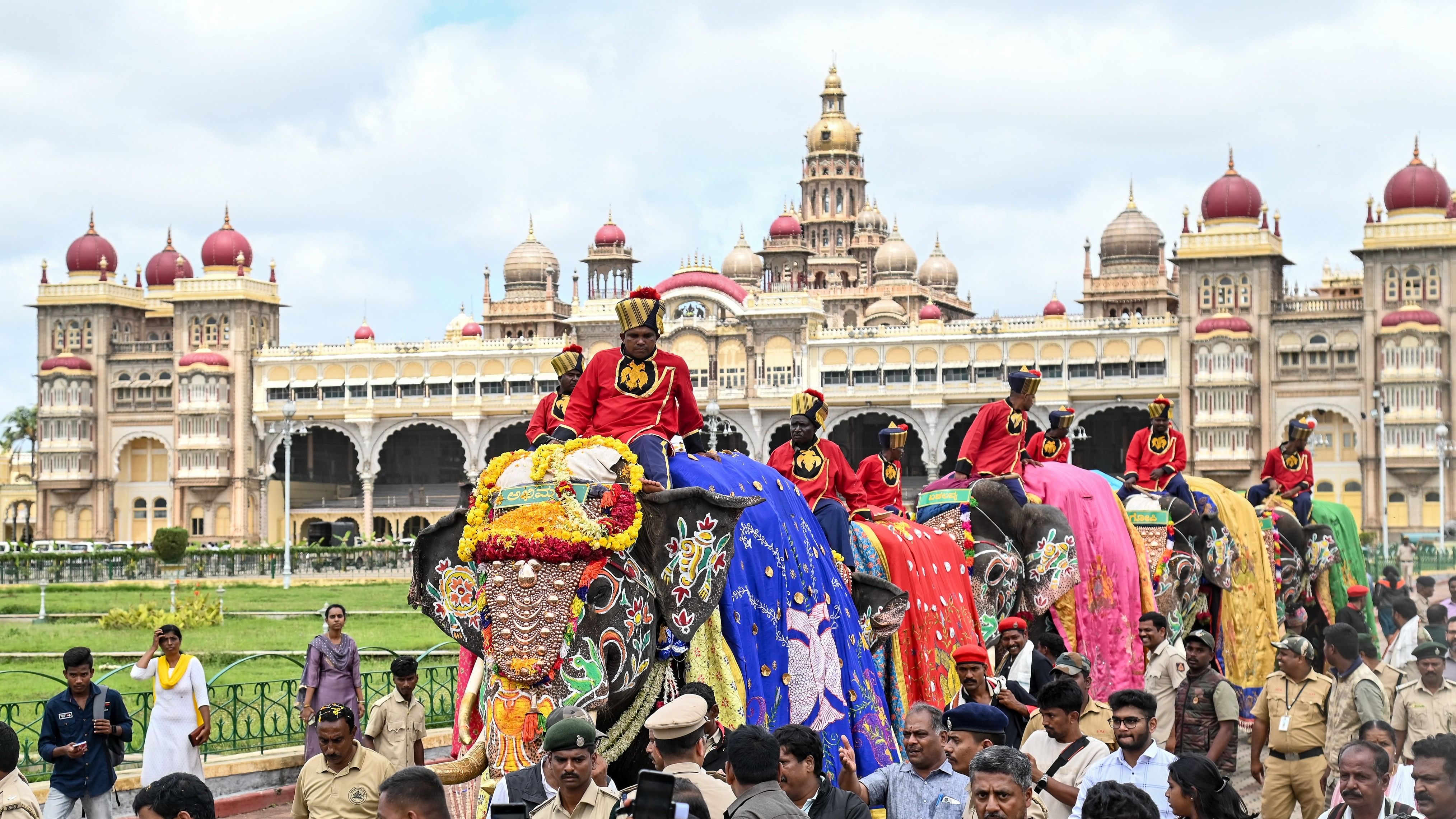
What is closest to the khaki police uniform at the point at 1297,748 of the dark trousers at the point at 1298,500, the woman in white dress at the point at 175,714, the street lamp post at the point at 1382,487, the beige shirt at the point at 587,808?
the beige shirt at the point at 587,808

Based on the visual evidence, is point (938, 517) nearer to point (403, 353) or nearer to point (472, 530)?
point (472, 530)

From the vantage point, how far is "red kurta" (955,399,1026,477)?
36.1 ft

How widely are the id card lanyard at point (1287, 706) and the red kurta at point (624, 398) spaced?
2.77m

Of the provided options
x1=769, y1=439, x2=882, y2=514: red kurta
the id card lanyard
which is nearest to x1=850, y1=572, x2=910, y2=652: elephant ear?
x1=769, y1=439, x2=882, y2=514: red kurta

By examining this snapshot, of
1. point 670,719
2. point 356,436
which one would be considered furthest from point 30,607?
point 356,436

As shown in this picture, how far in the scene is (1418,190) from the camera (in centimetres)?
5369

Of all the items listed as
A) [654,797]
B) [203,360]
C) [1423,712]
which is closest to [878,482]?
[1423,712]

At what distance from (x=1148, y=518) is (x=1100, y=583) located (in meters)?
1.35

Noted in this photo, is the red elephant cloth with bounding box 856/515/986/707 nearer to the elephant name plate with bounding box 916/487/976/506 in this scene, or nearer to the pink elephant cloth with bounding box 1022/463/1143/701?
the elephant name plate with bounding box 916/487/976/506

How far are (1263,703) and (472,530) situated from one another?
3.56 m

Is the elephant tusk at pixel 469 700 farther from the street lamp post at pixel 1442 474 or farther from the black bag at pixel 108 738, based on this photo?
the street lamp post at pixel 1442 474

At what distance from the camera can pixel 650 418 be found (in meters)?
7.50

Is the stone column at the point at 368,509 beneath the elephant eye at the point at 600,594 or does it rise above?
beneath

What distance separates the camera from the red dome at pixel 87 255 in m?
67.1
